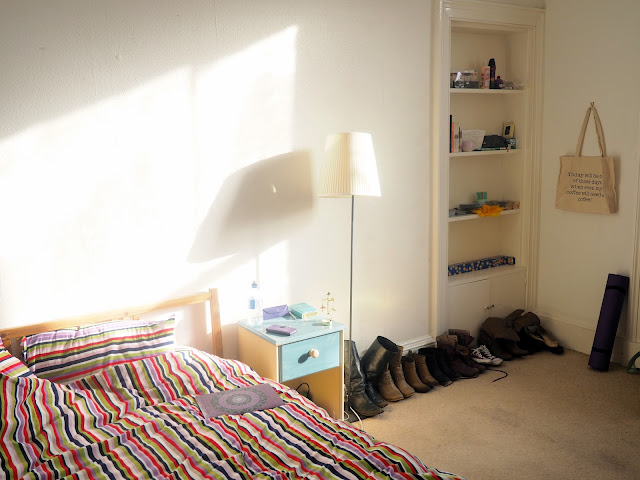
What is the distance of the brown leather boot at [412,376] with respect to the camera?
3.71 m

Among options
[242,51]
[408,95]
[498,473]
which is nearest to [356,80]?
[408,95]

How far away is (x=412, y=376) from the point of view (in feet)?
12.3

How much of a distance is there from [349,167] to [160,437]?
1575 mm

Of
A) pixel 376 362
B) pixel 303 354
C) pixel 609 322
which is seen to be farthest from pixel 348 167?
pixel 609 322

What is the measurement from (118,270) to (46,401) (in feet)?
2.56

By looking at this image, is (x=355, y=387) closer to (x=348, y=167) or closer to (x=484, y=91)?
(x=348, y=167)

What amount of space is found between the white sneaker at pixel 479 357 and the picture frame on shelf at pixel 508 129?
1.54m

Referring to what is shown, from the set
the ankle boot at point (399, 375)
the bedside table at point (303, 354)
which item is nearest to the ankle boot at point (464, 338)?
the ankle boot at point (399, 375)

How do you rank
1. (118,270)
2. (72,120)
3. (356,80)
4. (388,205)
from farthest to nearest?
(388,205) → (356,80) → (118,270) → (72,120)

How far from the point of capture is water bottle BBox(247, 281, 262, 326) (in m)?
3.18

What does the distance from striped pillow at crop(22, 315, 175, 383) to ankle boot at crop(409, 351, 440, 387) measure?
167cm

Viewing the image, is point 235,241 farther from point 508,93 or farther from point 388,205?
point 508,93

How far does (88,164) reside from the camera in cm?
278

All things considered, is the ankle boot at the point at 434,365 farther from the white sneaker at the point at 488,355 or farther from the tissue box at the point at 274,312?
the tissue box at the point at 274,312
